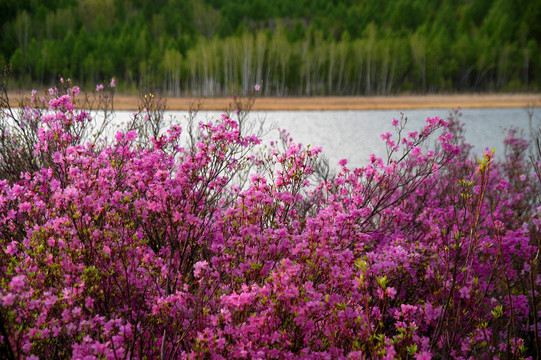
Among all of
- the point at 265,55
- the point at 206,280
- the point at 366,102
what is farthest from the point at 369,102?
the point at 206,280

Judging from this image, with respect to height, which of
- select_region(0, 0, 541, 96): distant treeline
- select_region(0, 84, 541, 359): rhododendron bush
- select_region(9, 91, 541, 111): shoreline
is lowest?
select_region(0, 84, 541, 359): rhododendron bush

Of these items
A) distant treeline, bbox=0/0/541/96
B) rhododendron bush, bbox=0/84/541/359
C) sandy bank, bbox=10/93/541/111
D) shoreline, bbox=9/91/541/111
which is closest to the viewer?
rhododendron bush, bbox=0/84/541/359

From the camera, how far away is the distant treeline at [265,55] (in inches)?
2282

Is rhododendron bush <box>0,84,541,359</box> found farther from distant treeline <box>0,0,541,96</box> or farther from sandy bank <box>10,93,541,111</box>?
distant treeline <box>0,0,541,96</box>

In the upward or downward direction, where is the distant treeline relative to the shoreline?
upward

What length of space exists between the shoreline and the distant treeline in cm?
265

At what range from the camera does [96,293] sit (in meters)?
3.37

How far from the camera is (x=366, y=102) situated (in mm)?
55656

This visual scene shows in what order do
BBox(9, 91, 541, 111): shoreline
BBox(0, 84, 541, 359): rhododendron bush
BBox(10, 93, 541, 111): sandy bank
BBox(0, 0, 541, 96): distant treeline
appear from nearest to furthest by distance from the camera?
BBox(0, 84, 541, 359): rhododendron bush < BBox(9, 91, 541, 111): shoreline < BBox(10, 93, 541, 111): sandy bank < BBox(0, 0, 541, 96): distant treeline

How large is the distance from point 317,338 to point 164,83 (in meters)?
57.8

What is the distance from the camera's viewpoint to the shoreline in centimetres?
4903

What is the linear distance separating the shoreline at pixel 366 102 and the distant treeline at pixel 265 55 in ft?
8.69

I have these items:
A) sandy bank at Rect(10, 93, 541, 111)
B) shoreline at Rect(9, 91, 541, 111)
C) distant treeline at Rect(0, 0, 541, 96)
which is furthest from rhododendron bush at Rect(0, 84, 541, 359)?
distant treeline at Rect(0, 0, 541, 96)

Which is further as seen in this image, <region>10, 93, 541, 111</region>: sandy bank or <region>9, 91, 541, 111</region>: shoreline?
<region>10, 93, 541, 111</region>: sandy bank
